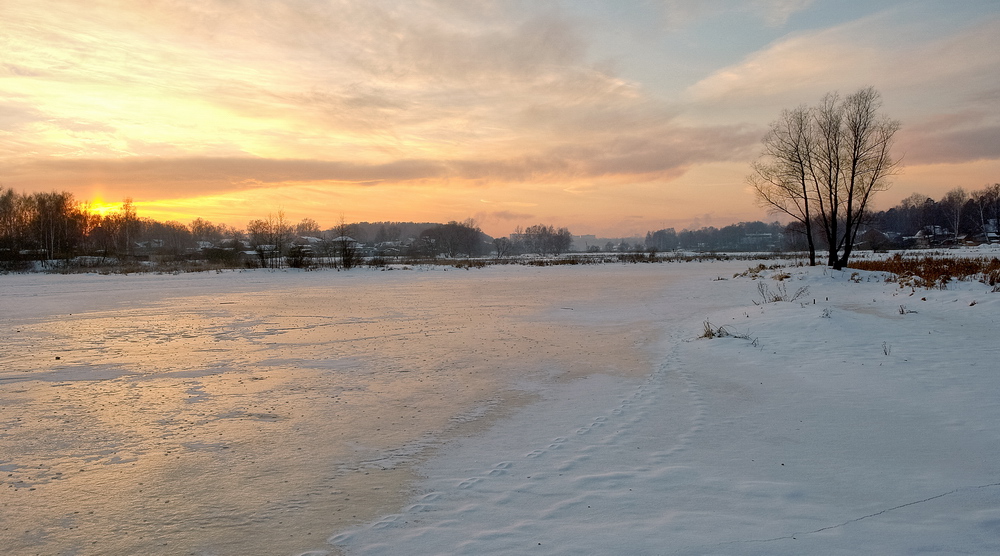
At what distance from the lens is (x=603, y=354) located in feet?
36.2

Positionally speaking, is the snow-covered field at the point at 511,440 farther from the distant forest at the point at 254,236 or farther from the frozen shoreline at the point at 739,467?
the distant forest at the point at 254,236

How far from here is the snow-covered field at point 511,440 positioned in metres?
3.94

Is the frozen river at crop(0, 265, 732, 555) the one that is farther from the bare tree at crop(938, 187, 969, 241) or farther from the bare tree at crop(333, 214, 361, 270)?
the bare tree at crop(938, 187, 969, 241)

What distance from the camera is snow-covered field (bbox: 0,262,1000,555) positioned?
12.9ft

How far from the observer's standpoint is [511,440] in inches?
240

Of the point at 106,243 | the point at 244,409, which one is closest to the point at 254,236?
the point at 106,243

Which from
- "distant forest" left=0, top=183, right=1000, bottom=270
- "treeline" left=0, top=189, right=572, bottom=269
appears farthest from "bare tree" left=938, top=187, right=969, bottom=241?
"treeline" left=0, top=189, right=572, bottom=269

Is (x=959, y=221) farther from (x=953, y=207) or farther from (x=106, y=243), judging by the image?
(x=106, y=243)

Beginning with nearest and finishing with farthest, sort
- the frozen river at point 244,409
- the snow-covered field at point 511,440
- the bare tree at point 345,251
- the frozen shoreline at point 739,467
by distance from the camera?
the frozen shoreline at point 739,467, the snow-covered field at point 511,440, the frozen river at point 244,409, the bare tree at point 345,251

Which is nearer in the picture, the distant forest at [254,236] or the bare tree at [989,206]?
the distant forest at [254,236]

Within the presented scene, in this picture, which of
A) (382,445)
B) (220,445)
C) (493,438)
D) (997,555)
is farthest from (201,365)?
(997,555)

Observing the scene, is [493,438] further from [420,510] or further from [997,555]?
[997,555]

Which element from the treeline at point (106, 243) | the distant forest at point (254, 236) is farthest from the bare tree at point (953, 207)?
the treeline at point (106, 243)

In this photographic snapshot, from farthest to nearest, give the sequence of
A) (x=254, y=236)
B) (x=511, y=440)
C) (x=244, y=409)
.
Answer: (x=254, y=236) < (x=244, y=409) < (x=511, y=440)
